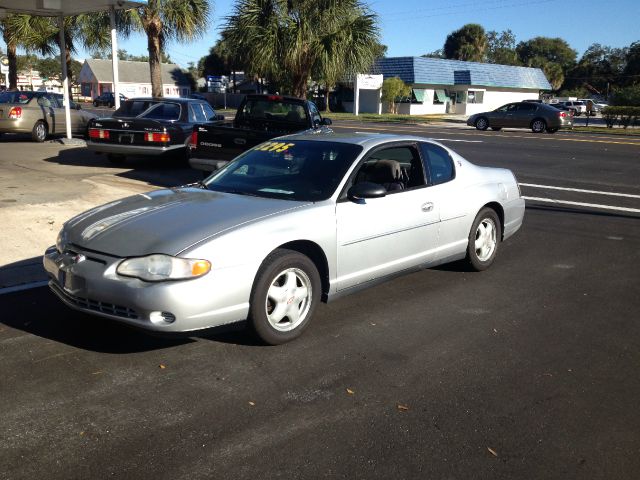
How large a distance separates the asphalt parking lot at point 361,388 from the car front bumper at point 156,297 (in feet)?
0.78

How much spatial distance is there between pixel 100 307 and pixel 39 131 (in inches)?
636

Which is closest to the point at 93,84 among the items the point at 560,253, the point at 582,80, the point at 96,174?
the point at 582,80

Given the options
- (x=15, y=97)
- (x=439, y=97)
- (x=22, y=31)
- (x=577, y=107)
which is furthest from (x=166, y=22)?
(x=577, y=107)

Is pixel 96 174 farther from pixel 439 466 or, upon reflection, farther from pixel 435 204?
pixel 439 466

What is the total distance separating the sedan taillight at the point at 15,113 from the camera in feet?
58.3

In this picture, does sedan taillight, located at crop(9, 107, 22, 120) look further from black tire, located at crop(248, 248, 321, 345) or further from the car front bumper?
black tire, located at crop(248, 248, 321, 345)

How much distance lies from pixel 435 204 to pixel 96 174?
9094 millimetres

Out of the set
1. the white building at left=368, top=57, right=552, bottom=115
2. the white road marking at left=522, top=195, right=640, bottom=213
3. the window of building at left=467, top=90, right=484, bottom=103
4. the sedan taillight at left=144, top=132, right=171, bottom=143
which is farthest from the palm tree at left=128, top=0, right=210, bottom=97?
the window of building at left=467, top=90, right=484, bottom=103

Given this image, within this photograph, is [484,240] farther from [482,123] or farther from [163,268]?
[482,123]

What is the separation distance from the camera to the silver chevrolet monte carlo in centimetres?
415

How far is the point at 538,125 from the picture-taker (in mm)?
32438

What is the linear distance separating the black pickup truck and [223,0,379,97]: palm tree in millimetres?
5949

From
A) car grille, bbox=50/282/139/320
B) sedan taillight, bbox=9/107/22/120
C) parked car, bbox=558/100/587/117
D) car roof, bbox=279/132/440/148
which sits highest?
parked car, bbox=558/100/587/117

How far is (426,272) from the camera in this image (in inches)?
264
